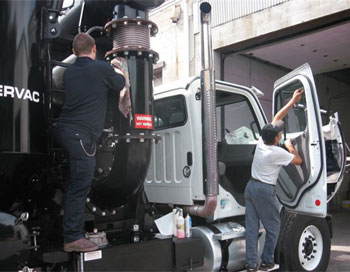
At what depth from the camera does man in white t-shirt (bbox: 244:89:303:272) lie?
13.5ft

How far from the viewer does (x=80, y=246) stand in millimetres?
2895

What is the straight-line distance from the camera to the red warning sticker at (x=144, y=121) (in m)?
3.25

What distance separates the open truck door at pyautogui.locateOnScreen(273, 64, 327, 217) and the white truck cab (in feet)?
0.03

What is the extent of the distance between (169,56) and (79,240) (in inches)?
377

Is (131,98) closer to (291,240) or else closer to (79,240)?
(79,240)

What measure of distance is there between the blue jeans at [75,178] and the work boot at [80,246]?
1.1 inches

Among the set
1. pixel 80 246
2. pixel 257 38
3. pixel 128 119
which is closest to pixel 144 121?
pixel 128 119

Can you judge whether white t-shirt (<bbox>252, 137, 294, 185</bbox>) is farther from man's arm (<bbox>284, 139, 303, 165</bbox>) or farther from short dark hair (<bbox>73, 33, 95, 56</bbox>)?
short dark hair (<bbox>73, 33, 95, 56</bbox>)

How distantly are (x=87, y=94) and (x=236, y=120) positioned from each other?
2.32 m

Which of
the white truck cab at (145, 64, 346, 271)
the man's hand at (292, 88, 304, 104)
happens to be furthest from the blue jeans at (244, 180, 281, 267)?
the man's hand at (292, 88, 304, 104)

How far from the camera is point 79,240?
290 cm

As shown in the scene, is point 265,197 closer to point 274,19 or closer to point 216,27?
point 274,19

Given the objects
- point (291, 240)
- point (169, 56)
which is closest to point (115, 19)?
point (291, 240)

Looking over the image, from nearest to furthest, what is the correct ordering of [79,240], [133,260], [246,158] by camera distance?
[79,240] → [133,260] → [246,158]
